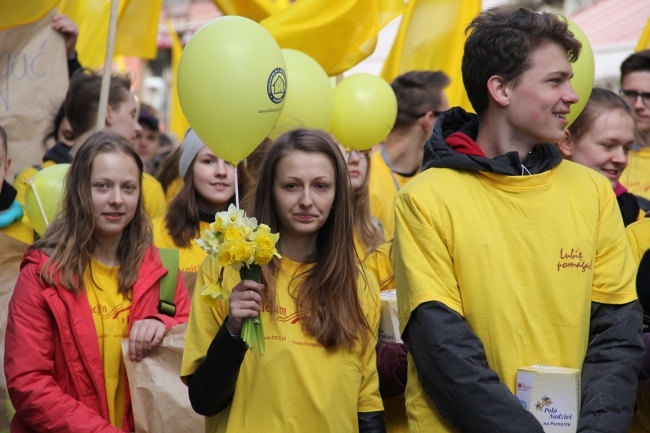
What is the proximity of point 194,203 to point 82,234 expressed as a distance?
107cm

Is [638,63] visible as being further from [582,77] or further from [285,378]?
[285,378]

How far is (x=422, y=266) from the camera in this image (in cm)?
300

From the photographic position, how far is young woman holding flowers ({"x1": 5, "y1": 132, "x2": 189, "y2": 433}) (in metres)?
3.93

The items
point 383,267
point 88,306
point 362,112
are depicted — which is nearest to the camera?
point 88,306

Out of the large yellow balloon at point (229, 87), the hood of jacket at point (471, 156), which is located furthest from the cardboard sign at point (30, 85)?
the hood of jacket at point (471, 156)

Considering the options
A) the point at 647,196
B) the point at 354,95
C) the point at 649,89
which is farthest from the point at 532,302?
the point at 649,89

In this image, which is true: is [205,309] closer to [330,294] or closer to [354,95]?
[330,294]

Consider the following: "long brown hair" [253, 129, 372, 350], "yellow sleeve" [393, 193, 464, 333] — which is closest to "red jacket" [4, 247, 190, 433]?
"long brown hair" [253, 129, 372, 350]

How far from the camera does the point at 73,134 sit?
20.1 feet

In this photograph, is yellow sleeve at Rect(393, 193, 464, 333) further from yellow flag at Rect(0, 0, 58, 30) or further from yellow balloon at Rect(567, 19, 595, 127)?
yellow flag at Rect(0, 0, 58, 30)

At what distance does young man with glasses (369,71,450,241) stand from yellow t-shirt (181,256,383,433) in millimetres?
2790

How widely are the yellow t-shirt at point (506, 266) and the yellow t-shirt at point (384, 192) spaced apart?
3016 mm

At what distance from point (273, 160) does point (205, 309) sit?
620 millimetres

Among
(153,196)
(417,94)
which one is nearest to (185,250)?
(153,196)
